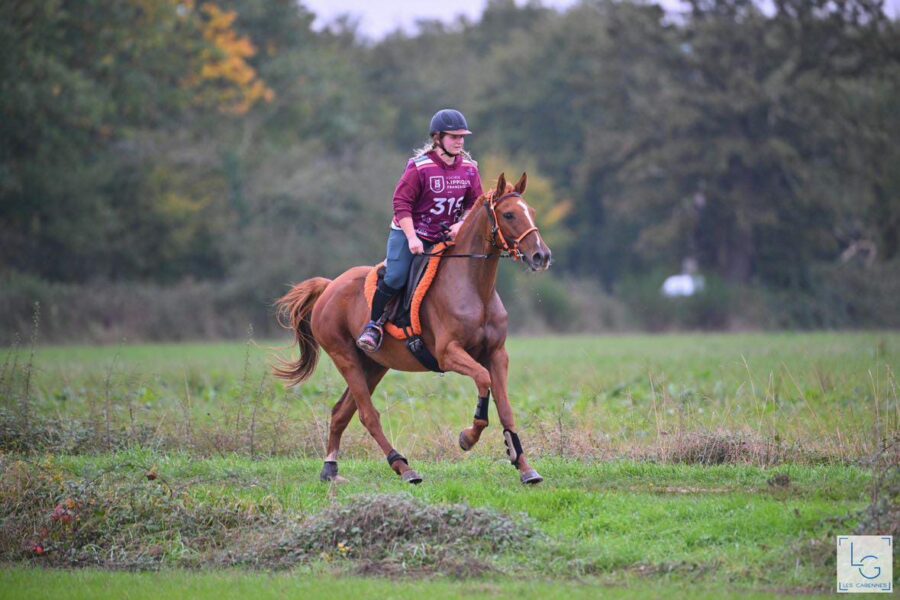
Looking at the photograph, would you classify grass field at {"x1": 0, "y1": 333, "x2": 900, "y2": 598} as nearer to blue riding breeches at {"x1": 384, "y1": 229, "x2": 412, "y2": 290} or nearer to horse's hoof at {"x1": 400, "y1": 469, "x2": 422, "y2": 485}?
horse's hoof at {"x1": 400, "y1": 469, "x2": 422, "y2": 485}

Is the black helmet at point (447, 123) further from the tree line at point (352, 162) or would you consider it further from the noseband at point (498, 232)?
the tree line at point (352, 162)

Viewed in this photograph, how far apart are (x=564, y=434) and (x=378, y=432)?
2177mm

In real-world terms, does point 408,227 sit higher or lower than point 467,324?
higher

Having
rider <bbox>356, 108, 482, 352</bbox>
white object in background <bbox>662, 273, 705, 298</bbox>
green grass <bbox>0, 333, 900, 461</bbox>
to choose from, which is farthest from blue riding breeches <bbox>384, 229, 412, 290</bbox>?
white object in background <bbox>662, 273, 705, 298</bbox>

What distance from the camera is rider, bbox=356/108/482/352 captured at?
10930mm

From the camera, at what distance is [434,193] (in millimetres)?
11148

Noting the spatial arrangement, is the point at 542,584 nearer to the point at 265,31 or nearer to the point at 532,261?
the point at 532,261

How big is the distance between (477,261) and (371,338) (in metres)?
1.32

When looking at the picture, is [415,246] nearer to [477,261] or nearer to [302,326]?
[477,261]

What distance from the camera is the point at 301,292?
1295 centimetres

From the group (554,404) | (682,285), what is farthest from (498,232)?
(682,285)

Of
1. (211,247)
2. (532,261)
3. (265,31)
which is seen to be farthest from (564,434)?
(265,31)

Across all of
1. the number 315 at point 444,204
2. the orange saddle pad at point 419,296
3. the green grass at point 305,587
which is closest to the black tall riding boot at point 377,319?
the orange saddle pad at point 419,296

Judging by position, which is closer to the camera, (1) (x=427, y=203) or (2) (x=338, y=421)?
(1) (x=427, y=203)
